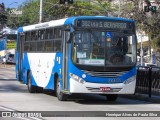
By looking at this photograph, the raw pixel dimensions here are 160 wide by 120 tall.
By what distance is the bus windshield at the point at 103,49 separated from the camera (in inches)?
715

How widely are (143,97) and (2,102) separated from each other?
238 inches

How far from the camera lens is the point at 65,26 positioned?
19031 millimetres

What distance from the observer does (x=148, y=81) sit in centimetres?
2138

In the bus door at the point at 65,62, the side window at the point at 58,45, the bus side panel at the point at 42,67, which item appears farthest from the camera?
the bus side panel at the point at 42,67

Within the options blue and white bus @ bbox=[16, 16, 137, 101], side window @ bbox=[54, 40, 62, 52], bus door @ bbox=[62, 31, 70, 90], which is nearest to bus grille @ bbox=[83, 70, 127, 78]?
blue and white bus @ bbox=[16, 16, 137, 101]

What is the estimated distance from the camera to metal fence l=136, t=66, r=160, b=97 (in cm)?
2086

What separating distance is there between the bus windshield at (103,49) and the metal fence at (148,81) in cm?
247

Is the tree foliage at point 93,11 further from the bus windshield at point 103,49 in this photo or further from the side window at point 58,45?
the bus windshield at point 103,49

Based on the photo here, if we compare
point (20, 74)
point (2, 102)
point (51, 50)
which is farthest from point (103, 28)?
point (20, 74)

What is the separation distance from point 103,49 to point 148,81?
3888 mm

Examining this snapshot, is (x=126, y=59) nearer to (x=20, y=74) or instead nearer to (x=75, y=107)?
(x=75, y=107)

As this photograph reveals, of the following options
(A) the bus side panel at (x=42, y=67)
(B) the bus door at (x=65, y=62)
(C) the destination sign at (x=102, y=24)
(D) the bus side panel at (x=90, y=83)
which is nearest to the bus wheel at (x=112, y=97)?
(D) the bus side panel at (x=90, y=83)

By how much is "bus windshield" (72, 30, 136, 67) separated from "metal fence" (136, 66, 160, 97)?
8.11 ft

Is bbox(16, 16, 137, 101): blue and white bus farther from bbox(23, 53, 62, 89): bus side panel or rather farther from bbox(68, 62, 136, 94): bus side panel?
bbox(23, 53, 62, 89): bus side panel
